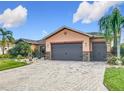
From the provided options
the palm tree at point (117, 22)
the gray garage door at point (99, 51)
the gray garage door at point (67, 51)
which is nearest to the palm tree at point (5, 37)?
the gray garage door at point (67, 51)

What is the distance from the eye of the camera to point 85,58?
2683 centimetres

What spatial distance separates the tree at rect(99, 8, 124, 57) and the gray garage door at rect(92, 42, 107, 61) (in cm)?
315

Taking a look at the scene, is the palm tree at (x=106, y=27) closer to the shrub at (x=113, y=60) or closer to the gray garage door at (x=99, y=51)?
the shrub at (x=113, y=60)

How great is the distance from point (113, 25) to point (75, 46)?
6482 millimetres

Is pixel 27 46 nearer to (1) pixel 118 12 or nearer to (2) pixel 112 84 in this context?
(1) pixel 118 12

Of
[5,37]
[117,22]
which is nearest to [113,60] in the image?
[117,22]

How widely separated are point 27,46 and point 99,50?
35.9 feet

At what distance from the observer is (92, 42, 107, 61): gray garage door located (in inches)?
1035

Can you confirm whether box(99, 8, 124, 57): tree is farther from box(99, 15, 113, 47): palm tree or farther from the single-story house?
the single-story house

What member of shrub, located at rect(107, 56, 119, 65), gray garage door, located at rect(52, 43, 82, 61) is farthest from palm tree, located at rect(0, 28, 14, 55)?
shrub, located at rect(107, 56, 119, 65)

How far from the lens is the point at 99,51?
26.5 metres

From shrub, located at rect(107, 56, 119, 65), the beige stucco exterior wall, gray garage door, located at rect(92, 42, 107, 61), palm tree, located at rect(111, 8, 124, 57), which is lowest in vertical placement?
shrub, located at rect(107, 56, 119, 65)

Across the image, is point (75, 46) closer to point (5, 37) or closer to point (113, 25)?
point (113, 25)

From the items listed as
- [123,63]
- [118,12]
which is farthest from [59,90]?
[118,12]
